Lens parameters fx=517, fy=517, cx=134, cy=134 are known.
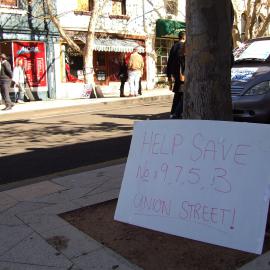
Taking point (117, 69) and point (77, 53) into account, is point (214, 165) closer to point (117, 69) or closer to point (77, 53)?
point (77, 53)

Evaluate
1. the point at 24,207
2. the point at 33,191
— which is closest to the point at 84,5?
the point at 33,191

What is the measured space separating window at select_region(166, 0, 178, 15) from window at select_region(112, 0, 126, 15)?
285 cm

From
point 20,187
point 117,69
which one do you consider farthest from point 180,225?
point 117,69

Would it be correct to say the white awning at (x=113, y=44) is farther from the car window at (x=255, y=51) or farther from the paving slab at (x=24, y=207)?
the paving slab at (x=24, y=207)

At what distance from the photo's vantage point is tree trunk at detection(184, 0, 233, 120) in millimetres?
4086

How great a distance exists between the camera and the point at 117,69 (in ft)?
78.3

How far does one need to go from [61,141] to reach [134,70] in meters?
10.0

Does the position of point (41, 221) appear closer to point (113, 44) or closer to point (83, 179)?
point (83, 179)

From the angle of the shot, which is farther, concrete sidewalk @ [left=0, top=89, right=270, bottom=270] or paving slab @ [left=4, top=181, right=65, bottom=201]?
paving slab @ [left=4, top=181, right=65, bottom=201]

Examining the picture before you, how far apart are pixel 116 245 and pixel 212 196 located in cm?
87

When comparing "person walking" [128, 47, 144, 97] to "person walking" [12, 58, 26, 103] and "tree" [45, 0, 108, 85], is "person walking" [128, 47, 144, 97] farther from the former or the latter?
"person walking" [12, 58, 26, 103]

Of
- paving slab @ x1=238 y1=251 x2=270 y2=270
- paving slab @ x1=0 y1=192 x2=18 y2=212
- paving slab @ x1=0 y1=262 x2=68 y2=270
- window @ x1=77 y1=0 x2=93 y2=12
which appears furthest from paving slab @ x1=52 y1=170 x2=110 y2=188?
window @ x1=77 y1=0 x2=93 y2=12

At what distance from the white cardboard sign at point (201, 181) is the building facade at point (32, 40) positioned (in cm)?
1642

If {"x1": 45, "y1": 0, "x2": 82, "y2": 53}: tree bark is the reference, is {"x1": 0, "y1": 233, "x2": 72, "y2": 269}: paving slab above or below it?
below
